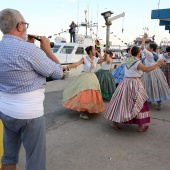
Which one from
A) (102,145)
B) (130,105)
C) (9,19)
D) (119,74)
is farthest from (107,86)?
(9,19)

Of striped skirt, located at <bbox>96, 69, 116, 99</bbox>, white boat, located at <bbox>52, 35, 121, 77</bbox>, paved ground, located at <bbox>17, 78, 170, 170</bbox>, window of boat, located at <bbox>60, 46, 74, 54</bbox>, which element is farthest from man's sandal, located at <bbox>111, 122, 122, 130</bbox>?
window of boat, located at <bbox>60, 46, 74, 54</bbox>

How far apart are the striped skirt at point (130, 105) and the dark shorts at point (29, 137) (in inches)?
83.8

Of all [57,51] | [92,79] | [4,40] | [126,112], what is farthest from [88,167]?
[57,51]

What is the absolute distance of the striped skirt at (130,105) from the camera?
13.0ft

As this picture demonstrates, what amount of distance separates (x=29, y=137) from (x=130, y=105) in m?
2.36

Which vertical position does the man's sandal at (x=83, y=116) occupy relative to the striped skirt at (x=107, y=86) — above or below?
below

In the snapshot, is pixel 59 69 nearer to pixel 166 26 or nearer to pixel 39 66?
pixel 39 66

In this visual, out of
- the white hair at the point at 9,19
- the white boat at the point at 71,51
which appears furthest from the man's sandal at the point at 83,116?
the white boat at the point at 71,51

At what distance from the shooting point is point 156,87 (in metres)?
5.65

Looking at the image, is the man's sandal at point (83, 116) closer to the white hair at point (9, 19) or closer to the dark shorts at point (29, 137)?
the dark shorts at point (29, 137)

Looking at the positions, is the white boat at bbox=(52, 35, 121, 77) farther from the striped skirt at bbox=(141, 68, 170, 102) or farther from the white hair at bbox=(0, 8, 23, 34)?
the white hair at bbox=(0, 8, 23, 34)

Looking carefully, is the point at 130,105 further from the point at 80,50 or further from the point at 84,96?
the point at 80,50

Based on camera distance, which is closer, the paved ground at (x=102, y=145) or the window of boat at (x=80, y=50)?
the paved ground at (x=102, y=145)

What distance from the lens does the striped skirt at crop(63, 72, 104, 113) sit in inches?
189
